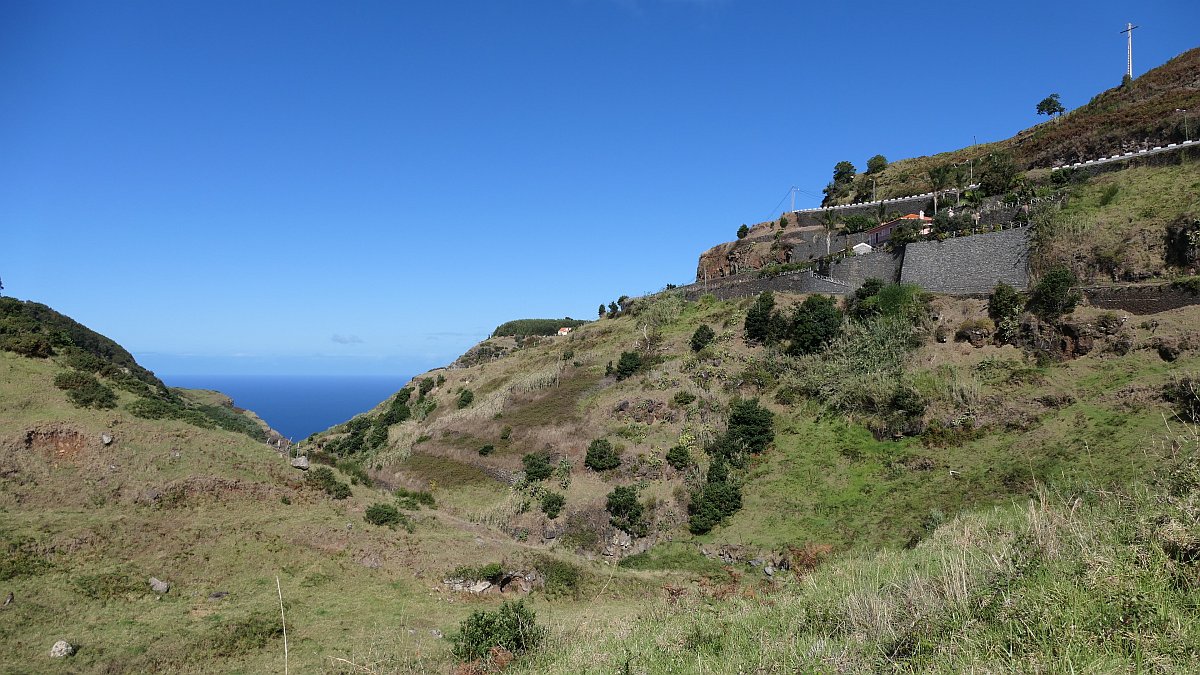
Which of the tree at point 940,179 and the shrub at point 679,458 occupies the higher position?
the tree at point 940,179

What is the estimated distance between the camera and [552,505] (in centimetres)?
2553

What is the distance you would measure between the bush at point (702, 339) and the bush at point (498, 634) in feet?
80.4

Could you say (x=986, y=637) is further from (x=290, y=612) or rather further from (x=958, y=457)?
(x=958, y=457)

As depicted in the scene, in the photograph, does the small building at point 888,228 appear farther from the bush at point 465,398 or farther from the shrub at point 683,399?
the bush at point 465,398

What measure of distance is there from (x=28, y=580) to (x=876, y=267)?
37.9 meters

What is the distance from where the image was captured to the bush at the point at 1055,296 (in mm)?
22719

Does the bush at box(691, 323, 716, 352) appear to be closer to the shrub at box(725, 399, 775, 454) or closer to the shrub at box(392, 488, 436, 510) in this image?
the shrub at box(725, 399, 775, 454)

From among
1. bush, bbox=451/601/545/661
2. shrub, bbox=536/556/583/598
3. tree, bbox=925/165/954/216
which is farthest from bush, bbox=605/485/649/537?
tree, bbox=925/165/954/216

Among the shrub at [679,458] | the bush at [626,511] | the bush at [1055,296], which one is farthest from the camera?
the shrub at [679,458]

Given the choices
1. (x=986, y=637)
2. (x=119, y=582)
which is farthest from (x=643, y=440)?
(x=986, y=637)

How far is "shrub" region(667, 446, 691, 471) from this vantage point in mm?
26203

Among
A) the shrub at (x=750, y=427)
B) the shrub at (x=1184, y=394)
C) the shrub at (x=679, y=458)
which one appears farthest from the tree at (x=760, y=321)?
the shrub at (x=1184, y=394)

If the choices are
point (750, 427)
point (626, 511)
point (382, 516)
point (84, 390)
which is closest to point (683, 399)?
point (750, 427)

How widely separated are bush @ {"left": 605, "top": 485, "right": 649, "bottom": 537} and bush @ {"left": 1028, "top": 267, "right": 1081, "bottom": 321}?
1871 cm
